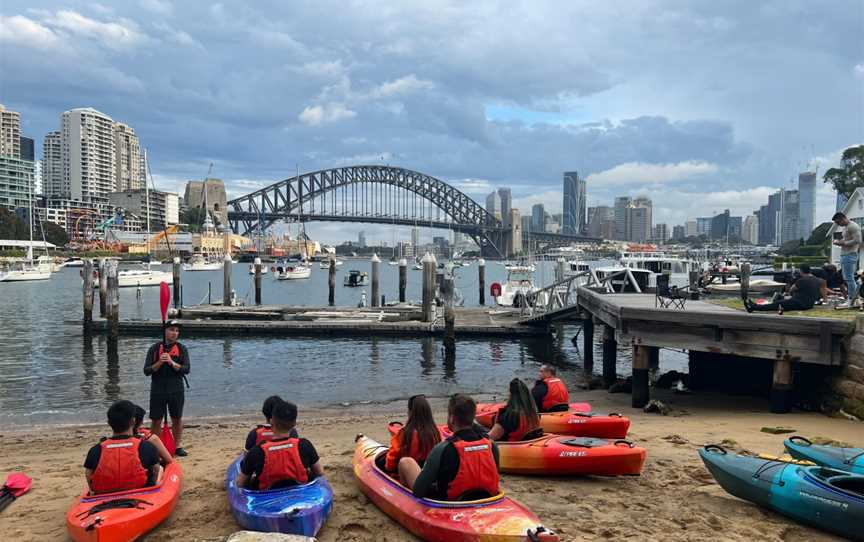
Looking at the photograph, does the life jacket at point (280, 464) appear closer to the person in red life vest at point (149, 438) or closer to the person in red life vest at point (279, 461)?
the person in red life vest at point (279, 461)

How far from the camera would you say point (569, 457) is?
767cm

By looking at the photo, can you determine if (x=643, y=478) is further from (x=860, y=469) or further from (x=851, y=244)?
(x=851, y=244)

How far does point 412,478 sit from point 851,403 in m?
8.91

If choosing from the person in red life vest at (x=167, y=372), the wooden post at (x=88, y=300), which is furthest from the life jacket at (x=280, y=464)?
the wooden post at (x=88, y=300)

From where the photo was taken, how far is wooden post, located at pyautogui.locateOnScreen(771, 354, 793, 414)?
1173cm

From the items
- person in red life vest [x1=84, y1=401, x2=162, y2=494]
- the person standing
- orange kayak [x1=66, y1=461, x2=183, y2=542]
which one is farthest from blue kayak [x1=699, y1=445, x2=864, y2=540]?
the person standing

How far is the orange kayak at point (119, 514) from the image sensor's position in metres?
5.54

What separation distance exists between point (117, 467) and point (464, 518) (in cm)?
346

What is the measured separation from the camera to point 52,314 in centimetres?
3931

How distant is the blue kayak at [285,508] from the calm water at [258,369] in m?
9.93

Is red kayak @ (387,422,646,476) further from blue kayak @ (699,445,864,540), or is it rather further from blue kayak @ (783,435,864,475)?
blue kayak @ (783,435,864,475)

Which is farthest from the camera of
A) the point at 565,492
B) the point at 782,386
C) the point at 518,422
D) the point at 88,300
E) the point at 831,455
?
the point at 88,300

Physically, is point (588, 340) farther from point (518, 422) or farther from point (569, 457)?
point (569, 457)

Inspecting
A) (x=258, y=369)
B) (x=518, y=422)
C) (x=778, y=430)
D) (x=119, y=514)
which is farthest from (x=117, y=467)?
(x=258, y=369)
